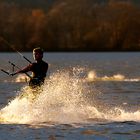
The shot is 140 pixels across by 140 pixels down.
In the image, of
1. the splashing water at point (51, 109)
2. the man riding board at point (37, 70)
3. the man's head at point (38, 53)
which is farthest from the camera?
the splashing water at point (51, 109)

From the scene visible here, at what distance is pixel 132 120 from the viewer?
24406 mm

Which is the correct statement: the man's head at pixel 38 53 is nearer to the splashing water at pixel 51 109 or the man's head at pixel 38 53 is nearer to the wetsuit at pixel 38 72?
the wetsuit at pixel 38 72

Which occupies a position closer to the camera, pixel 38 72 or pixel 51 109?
pixel 38 72

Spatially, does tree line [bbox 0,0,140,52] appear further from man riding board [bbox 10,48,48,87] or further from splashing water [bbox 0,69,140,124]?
man riding board [bbox 10,48,48,87]

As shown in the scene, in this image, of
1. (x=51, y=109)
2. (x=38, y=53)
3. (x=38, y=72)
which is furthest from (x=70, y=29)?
(x=38, y=53)

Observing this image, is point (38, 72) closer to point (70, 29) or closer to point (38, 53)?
point (38, 53)

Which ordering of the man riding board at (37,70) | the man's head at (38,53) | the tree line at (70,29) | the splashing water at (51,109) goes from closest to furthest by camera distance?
the man's head at (38,53)
the man riding board at (37,70)
the splashing water at (51,109)
the tree line at (70,29)

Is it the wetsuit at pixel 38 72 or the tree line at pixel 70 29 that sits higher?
the tree line at pixel 70 29

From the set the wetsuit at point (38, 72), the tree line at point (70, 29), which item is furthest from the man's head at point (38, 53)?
the tree line at point (70, 29)

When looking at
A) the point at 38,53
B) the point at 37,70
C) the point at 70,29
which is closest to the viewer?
the point at 38,53

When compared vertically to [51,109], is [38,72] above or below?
above

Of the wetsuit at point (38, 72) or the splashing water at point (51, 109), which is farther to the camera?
the splashing water at point (51, 109)

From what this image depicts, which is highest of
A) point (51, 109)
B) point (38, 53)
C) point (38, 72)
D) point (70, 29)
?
point (70, 29)

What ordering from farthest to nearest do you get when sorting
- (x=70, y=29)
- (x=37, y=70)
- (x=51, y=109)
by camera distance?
1. (x=70, y=29)
2. (x=51, y=109)
3. (x=37, y=70)
